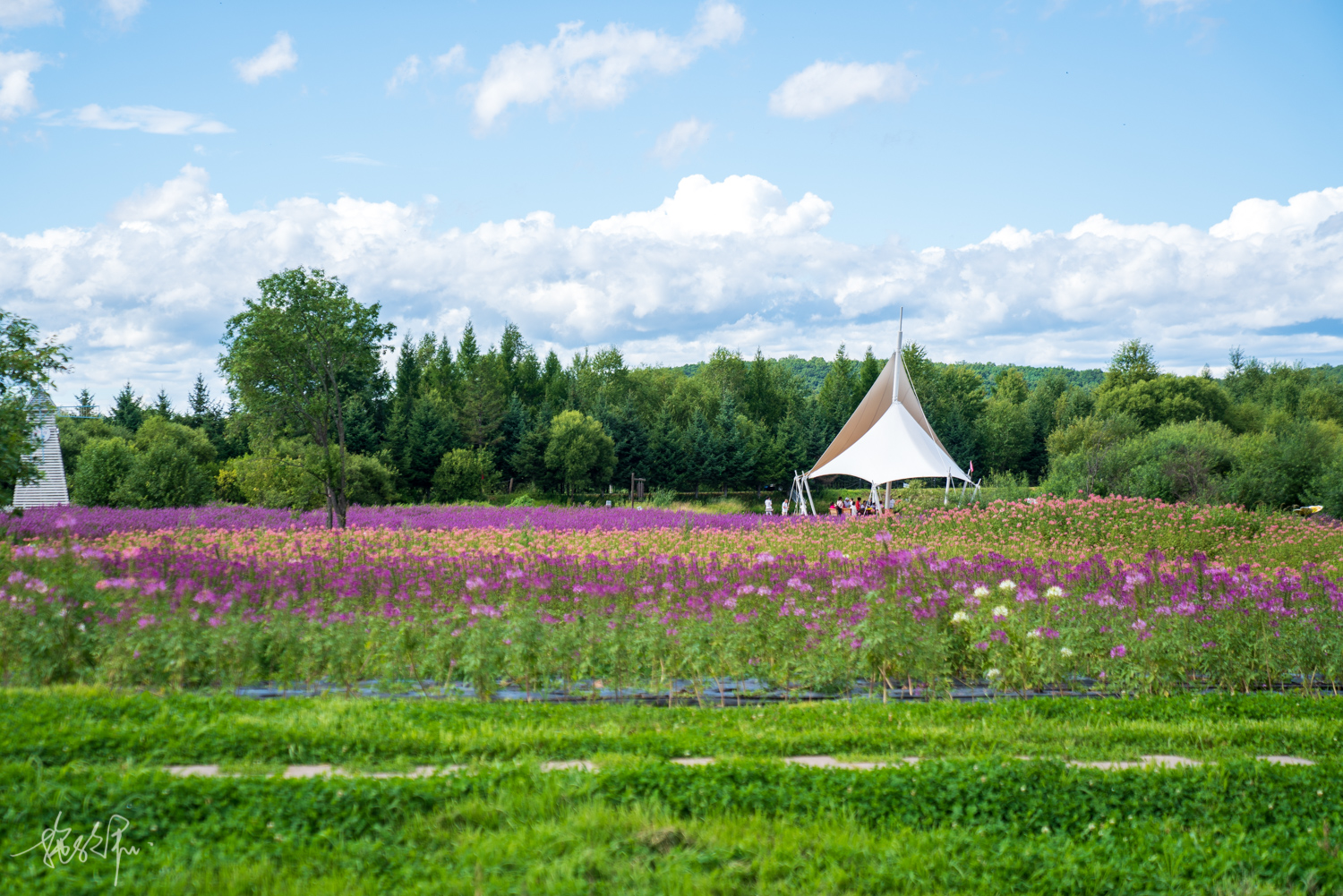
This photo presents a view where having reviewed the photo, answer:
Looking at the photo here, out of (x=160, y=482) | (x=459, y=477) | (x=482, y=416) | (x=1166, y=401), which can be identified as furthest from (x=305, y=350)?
(x=1166, y=401)

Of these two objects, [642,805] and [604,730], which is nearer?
[642,805]

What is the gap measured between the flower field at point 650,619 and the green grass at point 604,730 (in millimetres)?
533

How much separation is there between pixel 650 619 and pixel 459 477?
35.3 metres

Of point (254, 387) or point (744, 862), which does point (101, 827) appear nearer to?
point (744, 862)

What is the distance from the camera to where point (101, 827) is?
12.1 feet

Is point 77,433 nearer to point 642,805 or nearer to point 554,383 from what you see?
point 554,383

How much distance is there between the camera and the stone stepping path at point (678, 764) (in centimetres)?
433

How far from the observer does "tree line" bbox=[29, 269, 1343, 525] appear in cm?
1920

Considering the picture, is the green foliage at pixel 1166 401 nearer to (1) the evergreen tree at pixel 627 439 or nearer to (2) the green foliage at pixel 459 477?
(1) the evergreen tree at pixel 627 439

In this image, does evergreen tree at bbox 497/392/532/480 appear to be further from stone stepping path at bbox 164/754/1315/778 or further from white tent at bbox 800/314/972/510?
stone stepping path at bbox 164/754/1315/778

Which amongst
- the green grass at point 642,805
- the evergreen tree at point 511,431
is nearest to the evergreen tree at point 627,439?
the evergreen tree at point 511,431

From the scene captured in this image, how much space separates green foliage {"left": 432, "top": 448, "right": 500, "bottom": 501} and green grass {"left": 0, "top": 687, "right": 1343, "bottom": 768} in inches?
1403

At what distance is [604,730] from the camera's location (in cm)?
519

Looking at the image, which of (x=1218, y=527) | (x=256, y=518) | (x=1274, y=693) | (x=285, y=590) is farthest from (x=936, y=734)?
(x=256, y=518)
